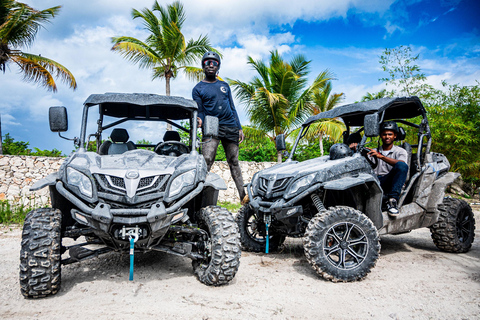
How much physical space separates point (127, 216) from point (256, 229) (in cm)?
252

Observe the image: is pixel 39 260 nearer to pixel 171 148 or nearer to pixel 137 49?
pixel 171 148

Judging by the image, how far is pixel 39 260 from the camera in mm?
3189

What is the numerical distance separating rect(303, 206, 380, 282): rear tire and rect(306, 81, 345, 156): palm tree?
15.4 meters

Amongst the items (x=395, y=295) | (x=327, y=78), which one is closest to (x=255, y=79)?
(x=327, y=78)

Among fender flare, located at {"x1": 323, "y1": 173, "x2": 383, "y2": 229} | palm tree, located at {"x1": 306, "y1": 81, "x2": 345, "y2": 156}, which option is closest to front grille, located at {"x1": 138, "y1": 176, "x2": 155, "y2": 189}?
fender flare, located at {"x1": 323, "y1": 173, "x2": 383, "y2": 229}

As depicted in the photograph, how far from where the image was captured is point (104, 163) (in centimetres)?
370

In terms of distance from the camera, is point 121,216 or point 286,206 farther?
point 286,206

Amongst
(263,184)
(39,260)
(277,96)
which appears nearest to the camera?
(39,260)

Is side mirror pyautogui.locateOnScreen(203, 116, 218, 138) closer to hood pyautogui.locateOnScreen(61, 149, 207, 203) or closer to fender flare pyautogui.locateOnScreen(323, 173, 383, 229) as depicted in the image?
hood pyautogui.locateOnScreen(61, 149, 207, 203)

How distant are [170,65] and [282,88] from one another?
603 cm

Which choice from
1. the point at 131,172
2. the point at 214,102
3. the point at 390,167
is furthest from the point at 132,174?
the point at 390,167

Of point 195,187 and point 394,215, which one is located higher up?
point 195,187

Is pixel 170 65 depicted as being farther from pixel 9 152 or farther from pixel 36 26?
pixel 9 152

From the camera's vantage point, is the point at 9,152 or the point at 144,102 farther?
the point at 9,152
